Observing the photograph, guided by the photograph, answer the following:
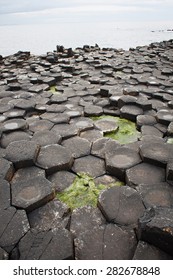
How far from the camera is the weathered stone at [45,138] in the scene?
2.85m

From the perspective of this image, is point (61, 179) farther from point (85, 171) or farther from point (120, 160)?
point (120, 160)

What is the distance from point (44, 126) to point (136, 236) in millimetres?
2051

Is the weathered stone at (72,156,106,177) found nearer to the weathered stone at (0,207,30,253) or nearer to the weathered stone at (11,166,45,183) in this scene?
the weathered stone at (11,166,45,183)

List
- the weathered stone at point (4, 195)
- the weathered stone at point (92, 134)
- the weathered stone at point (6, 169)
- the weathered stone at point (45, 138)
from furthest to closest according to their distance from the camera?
1. the weathered stone at point (92, 134)
2. the weathered stone at point (45, 138)
3. the weathered stone at point (6, 169)
4. the weathered stone at point (4, 195)

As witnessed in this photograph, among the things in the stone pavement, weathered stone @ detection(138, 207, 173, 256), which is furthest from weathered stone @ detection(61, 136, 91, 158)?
weathered stone @ detection(138, 207, 173, 256)

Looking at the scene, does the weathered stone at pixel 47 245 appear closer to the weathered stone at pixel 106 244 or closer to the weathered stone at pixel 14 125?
the weathered stone at pixel 106 244

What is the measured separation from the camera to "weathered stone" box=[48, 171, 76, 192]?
224 centimetres

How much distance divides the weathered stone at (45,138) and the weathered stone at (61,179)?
0.56m

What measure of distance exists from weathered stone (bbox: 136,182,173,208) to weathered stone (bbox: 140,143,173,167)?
11.8 inches

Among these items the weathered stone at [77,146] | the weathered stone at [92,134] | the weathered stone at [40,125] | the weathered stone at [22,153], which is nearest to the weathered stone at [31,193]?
the weathered stone at [22,153]

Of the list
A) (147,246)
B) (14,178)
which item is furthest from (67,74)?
(147,246)

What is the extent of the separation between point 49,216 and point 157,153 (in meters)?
1.31
